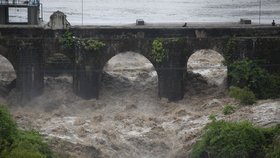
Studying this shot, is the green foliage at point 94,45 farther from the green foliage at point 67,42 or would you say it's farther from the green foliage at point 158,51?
the green foliage at point 158,51

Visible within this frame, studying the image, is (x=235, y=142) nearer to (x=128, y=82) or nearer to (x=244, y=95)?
(x=244, y=95)

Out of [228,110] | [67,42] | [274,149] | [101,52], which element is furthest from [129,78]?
[274,149]

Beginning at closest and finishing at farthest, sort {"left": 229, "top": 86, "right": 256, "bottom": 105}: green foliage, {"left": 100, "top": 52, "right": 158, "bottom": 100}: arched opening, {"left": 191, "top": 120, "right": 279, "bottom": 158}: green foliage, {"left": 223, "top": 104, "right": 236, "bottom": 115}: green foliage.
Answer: {"left": 191, "top": 120, "right": 279, "bottom": 158}: green foliage, {"left": 223, "top": 104, "right": 236, "bottom": 115}: green foliage, {"left": 229, "top": 86, "right": 256, "bottom": 105}: green foliage, {"left": 100, "top": 52, "right": 158, "bottom": 100}: arched opening

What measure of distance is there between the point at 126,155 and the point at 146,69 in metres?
13.4

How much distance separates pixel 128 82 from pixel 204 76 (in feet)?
15.5

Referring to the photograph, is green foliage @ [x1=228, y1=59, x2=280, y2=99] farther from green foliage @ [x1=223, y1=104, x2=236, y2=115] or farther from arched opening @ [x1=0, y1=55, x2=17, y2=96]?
arched opening @ [x1=0, y1=55, x2=17, y2=96]

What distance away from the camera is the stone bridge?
37562 mm

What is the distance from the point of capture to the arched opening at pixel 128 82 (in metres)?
39.1

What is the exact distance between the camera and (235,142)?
26.6m

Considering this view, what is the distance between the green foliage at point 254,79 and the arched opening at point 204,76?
4.82 feet

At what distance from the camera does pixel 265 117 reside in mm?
30266

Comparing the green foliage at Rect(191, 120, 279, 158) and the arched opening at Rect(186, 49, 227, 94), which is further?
the arched opening at Rect(186, 49, 227, 94)

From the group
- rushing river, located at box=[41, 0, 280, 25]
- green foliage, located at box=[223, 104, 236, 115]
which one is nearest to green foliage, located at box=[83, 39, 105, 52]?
green foliage, located at box=[223, 104, 236, 115]

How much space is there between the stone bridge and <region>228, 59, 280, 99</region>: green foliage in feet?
2.45
